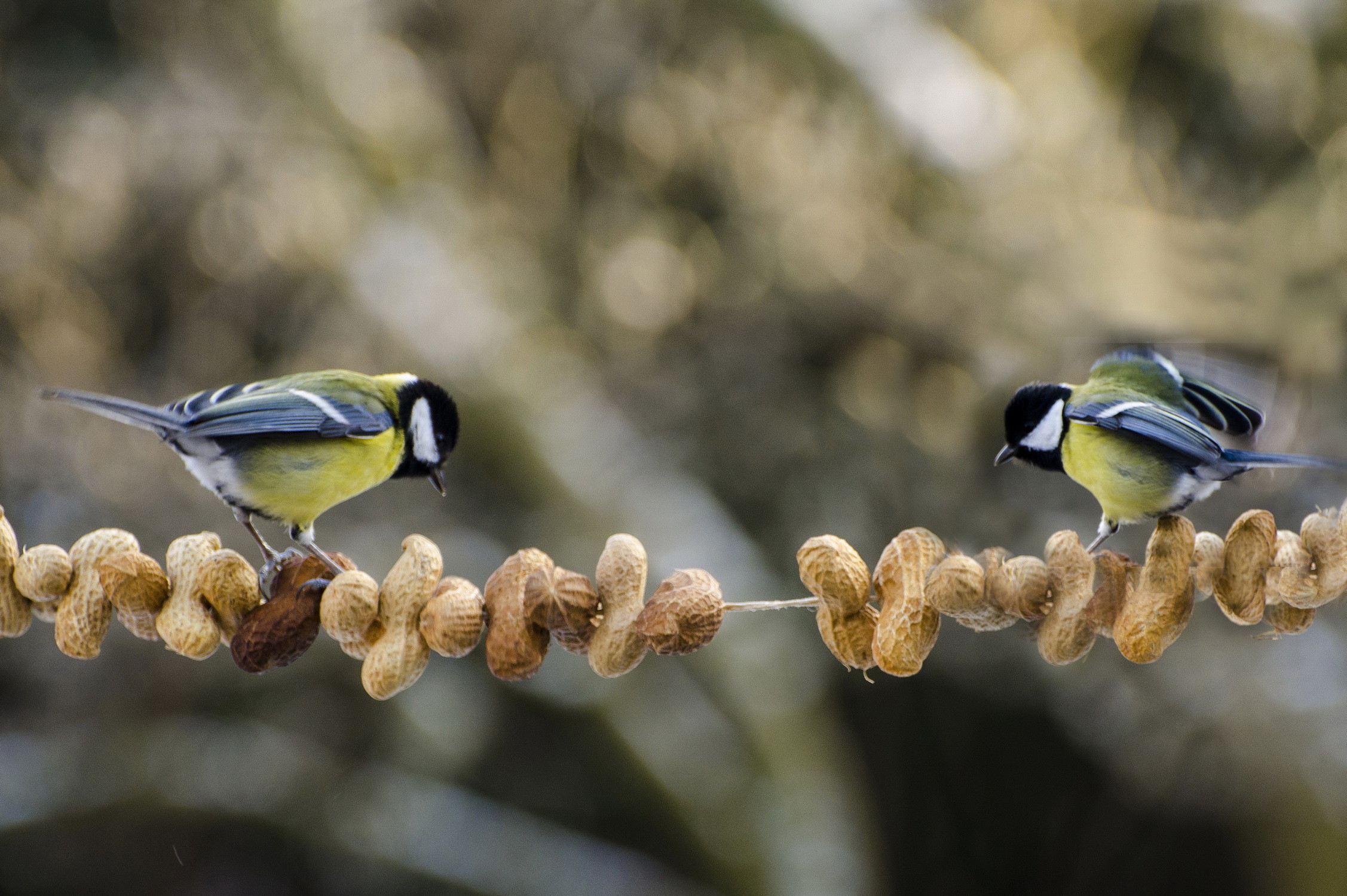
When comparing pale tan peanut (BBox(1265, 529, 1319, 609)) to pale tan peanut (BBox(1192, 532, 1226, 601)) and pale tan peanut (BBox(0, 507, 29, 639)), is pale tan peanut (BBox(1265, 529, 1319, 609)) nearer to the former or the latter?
pale tan peanut (BBox(1192, 532, 1226, 601))

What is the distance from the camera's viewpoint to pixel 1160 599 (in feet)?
1.89

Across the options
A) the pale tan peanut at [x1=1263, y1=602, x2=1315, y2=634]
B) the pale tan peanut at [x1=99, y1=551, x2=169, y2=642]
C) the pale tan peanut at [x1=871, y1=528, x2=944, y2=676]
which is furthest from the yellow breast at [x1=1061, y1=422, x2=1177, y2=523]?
the pale tan peanut at [x1=99, y1=551, x2=169, y2=642]

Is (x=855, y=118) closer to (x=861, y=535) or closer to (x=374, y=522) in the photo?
(x=861, y=535)

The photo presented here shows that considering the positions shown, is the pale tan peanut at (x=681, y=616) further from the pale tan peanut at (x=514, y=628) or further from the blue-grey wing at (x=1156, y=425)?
the blue-grey wing at (x=1156, y=425)

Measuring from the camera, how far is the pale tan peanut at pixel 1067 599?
57 centimetres

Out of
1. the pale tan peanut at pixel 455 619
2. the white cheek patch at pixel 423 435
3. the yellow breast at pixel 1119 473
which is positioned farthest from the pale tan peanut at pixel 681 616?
the white cheek patch at pixel 423 435

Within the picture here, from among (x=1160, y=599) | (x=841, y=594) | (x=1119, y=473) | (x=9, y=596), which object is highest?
(x=1119, y=473)

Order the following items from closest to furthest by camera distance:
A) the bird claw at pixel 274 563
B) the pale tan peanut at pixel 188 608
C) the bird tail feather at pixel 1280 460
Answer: the bird tail feather at pixel 1280 460, the pale tan peanut at pixel 188 608, the bird claw at pixel 274 563

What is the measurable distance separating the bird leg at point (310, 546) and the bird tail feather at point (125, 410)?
143 mm

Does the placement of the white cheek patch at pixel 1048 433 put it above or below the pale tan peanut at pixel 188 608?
above

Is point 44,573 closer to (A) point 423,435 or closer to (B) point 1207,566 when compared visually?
(A) point 423,435

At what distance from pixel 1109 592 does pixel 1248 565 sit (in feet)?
0.25

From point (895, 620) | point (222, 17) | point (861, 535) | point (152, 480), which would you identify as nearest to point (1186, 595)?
point (895, 620)

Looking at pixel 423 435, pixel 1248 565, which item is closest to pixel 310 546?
pixel 423 435
